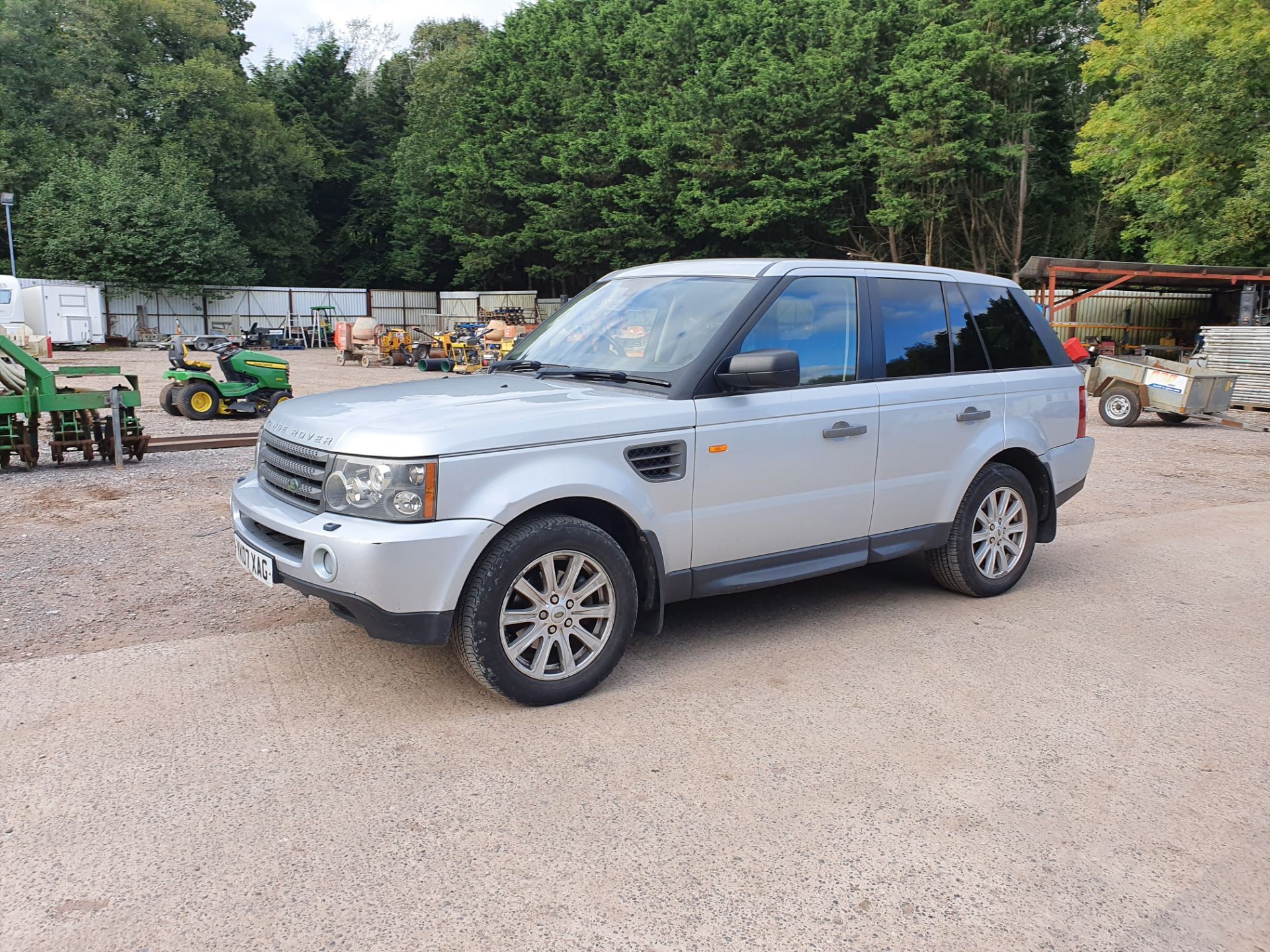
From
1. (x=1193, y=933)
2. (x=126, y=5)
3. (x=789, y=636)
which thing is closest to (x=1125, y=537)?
(x=789, y=636)

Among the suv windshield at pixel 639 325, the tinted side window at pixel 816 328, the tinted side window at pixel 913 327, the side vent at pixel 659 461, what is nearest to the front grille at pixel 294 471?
the side vent at pixel 659 461

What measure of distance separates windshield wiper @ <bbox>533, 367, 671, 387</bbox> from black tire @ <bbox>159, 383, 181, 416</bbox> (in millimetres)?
11459

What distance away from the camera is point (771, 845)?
309 centimetres

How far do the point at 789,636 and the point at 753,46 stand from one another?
128 feet

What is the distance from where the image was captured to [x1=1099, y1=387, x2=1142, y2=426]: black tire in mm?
15984

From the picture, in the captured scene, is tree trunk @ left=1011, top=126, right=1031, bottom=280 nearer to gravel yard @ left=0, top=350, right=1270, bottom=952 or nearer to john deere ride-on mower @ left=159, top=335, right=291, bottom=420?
john deere ride-on mower @ left=159, top=335, right=291, bottom=420

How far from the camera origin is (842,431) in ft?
16.1

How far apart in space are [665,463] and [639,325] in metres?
1.01

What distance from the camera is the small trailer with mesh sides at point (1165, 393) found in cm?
1555

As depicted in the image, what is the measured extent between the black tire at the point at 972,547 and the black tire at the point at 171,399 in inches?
488

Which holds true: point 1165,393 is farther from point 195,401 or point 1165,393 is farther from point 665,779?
point 195,401

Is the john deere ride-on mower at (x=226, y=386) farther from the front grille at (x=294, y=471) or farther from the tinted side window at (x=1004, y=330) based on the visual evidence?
the tinted side window at (x=1004, y=330)

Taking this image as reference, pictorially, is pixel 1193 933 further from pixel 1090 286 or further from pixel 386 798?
pixel 1090 286

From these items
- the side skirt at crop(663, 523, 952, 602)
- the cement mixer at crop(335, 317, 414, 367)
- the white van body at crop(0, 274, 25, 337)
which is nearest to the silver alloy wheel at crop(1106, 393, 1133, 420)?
the side skirt at crop(663, 523, 952, 602)
